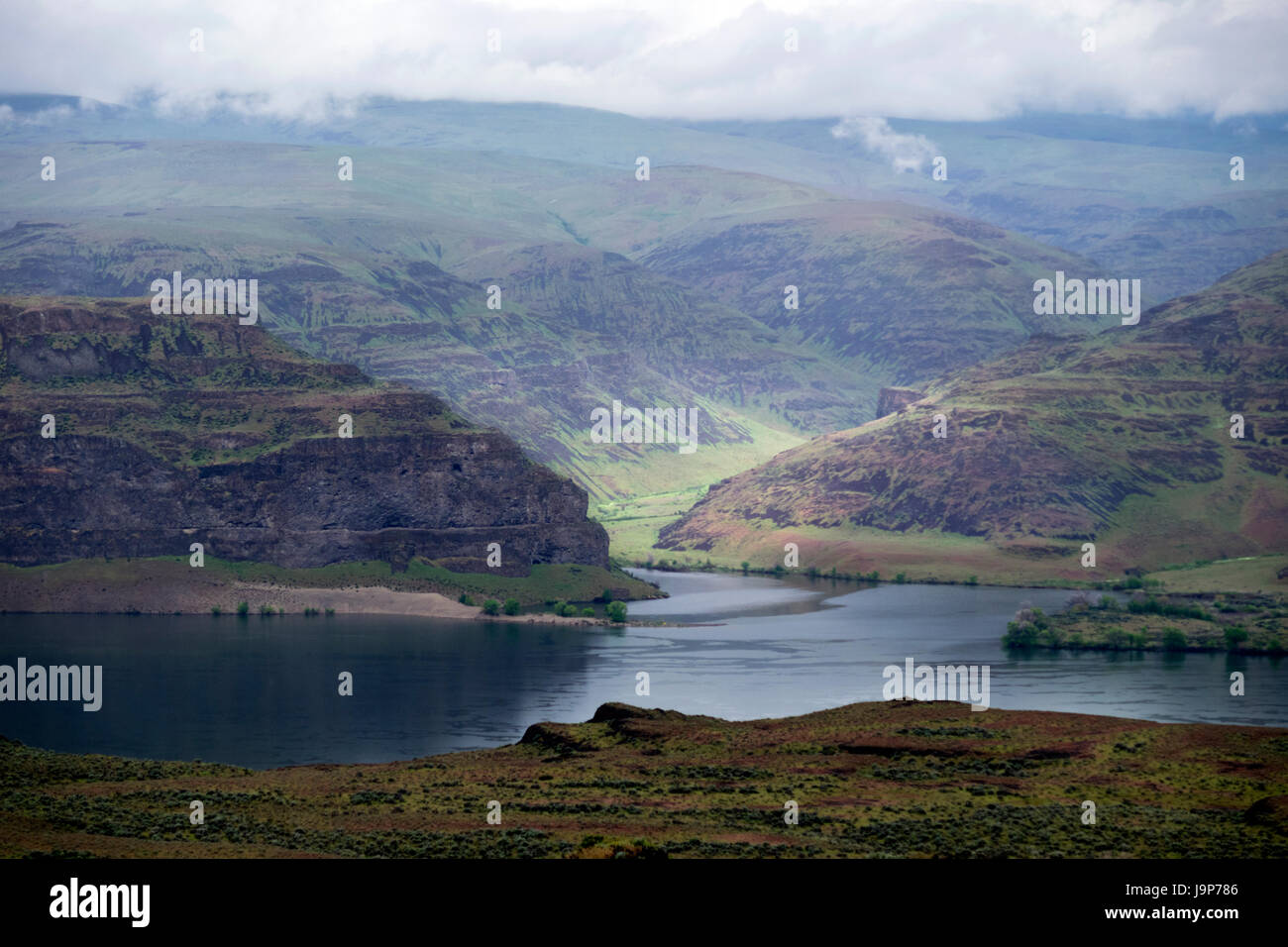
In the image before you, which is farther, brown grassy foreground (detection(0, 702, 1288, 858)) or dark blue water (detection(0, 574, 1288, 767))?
dark blue water (detection(0, 574, 1288, 767))

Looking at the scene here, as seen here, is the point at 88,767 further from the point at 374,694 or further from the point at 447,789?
the point at 374,694

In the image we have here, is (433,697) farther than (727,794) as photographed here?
Yes

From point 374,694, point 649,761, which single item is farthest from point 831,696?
point 649,761

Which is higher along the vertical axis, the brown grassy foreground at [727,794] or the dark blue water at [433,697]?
the brown grassy foreground at [727,794]

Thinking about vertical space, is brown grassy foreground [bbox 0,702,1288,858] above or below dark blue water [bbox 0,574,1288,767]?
above

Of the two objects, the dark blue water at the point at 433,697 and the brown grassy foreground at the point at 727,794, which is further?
the dark blue water at the point at 433,697

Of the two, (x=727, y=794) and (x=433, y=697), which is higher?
(x=727, y=794)
